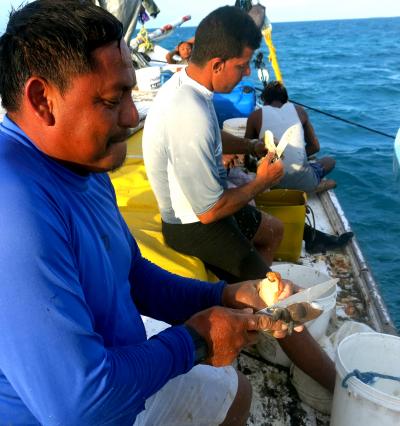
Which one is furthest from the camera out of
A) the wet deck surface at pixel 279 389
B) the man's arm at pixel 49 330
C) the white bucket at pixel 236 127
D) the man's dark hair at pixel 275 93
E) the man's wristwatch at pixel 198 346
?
the white bucket at pixel 236 127

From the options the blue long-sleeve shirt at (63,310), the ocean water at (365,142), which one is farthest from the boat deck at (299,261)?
the ocean water at (365,142)

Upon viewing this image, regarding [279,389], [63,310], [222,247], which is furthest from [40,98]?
[279,389]

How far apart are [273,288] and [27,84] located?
1090 mm

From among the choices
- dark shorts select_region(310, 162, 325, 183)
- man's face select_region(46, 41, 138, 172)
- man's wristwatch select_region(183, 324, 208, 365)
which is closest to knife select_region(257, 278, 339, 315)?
man's wristwatch select_region(183, 324, 208, 365)

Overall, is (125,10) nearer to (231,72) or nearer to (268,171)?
(231,72)

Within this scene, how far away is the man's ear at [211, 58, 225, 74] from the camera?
2629 mm

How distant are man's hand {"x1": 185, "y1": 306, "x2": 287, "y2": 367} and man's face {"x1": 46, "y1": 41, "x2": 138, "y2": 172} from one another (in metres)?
0.56

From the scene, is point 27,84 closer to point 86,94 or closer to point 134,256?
point 86,94

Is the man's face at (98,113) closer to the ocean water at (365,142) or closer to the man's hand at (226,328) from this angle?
the man's hand at (226,328)

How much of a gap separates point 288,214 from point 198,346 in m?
2.16

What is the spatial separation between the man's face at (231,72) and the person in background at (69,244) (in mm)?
1493

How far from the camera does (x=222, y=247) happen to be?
2650 mm

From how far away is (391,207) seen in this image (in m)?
→ 7.93

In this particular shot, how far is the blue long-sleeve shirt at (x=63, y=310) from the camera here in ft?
3.18
